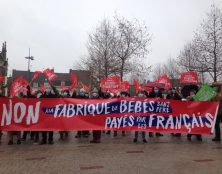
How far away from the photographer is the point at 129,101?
12258 mm

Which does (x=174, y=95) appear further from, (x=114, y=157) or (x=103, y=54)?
(x=103, y=54)

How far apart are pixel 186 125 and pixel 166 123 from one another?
737 mm

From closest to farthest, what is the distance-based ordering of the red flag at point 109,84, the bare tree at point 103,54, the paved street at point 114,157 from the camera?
1. the paved street at point 114,157
2. the red flag at point 109,84
3. the bare tree at point 103,54

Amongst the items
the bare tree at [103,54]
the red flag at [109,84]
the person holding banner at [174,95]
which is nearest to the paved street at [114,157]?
the person holding banner at [174,95]

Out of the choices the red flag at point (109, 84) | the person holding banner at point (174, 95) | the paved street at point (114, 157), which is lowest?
the paved street at point (114, 157)

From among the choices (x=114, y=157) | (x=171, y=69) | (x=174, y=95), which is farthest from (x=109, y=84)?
(x=171, y=69)

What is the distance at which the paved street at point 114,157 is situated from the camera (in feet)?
25.6

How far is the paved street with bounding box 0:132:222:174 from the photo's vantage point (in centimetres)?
781

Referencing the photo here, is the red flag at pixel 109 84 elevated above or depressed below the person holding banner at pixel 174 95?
above

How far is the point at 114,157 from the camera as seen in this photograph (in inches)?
364

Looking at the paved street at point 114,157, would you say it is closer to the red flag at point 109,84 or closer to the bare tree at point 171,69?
the red flag at point 109,84

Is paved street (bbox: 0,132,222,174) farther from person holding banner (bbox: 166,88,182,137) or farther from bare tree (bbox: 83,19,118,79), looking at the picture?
bare tree (bbox: 83,19,118,79)

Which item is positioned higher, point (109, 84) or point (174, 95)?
point (109, 84)

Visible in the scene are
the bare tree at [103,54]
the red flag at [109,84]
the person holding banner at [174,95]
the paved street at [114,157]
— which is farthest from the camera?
the bare tree at [103,54]
